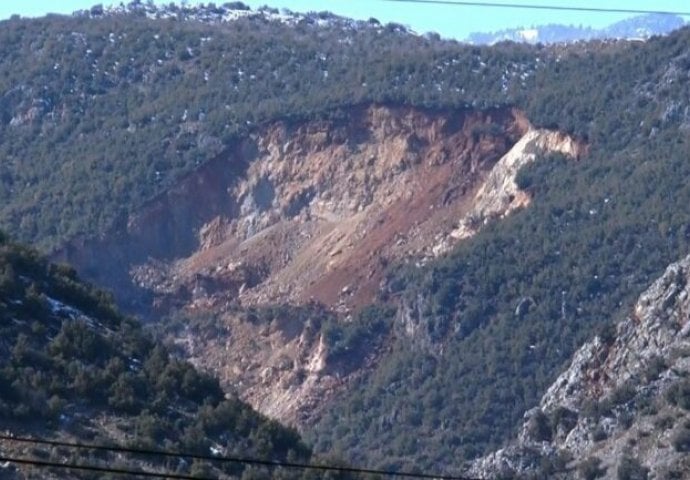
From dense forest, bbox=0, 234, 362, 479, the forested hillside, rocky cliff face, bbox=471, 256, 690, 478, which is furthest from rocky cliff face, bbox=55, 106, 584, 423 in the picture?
dense forest, bbox=0, 234, 362, 479

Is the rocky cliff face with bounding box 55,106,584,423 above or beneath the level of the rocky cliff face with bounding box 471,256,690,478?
above

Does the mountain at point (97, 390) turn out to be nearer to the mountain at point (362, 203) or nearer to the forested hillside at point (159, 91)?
the mountain at point (362, 203)

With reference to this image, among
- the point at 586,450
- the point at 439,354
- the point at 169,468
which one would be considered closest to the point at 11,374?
the point at 169,468

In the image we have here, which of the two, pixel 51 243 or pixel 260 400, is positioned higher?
pixel 51 243

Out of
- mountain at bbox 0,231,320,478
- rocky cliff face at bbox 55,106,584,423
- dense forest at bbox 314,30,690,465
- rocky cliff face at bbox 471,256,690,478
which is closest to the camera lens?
mountain at bbox 0,231,320,478

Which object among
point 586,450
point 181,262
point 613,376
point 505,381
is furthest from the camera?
point 181,262

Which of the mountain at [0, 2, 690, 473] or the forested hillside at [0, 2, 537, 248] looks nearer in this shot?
the mountain at [0, 2, 690, 473]

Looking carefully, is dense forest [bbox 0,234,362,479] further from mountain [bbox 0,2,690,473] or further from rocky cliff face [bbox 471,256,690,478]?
mountain [bbox 0,2,690,473]

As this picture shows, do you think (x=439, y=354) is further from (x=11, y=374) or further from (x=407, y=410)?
(x=11, y=374)
